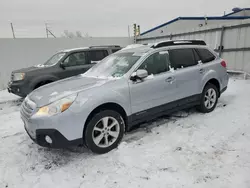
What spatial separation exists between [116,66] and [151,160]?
6.06 feet

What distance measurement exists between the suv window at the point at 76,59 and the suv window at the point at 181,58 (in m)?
3.82

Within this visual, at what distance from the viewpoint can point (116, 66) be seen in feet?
12.3

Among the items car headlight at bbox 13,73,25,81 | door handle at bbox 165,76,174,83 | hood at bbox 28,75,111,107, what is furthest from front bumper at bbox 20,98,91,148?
car headlight at bbox 13,73,25,81

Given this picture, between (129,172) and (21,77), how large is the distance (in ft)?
16.4

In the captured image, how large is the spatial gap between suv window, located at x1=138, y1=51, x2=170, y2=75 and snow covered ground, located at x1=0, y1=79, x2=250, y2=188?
117 centimetres

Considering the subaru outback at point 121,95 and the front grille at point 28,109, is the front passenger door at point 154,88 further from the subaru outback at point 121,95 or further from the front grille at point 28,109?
the front grille at point 28,109

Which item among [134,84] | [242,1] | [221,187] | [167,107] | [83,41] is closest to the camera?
[221,187]

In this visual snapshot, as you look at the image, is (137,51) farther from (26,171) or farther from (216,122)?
(26,171)

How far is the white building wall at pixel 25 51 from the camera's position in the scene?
9.70m

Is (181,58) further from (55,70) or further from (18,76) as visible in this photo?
(18,76)

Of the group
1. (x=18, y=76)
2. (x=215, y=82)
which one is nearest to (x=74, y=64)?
(x=18, y=76)

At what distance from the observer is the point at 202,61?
14.4 feet

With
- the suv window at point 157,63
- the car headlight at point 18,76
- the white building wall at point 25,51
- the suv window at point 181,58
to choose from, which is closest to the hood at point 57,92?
the suv window at point 157,63

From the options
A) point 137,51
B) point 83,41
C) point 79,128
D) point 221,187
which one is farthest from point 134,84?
point 83,41
